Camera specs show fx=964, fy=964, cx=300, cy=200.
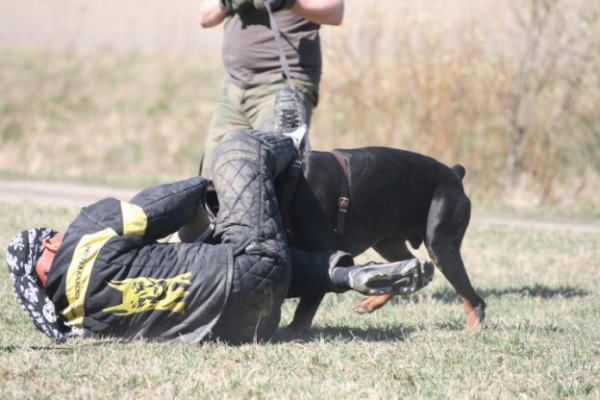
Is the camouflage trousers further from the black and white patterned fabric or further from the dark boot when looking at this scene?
the black and white patterned fabric

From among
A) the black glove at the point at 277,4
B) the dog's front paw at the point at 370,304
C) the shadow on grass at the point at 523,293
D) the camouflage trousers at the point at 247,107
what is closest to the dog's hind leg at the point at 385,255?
the dog's front paw at the point at 370,304

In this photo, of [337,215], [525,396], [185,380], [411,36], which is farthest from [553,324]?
[411,36]

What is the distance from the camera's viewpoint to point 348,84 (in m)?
12.9

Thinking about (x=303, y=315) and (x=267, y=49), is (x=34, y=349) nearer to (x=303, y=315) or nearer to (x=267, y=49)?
(x=303, y=315)

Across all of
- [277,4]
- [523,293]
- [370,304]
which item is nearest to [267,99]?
[277,4]

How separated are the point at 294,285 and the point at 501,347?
1021 millimetres

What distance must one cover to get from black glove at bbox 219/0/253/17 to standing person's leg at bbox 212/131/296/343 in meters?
1.72

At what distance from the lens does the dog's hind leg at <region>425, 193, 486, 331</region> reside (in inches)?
209

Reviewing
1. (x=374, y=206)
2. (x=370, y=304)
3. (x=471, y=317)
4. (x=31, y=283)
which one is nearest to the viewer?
(x=31, y=283)

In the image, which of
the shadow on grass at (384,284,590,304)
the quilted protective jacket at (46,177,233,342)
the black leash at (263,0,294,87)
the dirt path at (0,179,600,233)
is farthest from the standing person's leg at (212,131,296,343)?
the dirt path at (0,179,600,233)

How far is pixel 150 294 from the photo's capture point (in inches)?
165

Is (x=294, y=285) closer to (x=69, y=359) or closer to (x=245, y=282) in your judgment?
(x=245, y=282)

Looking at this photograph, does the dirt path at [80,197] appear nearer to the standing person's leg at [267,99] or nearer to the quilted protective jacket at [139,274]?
the standing person's leg at [267,99]

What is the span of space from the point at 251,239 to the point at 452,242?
4.88 feet
